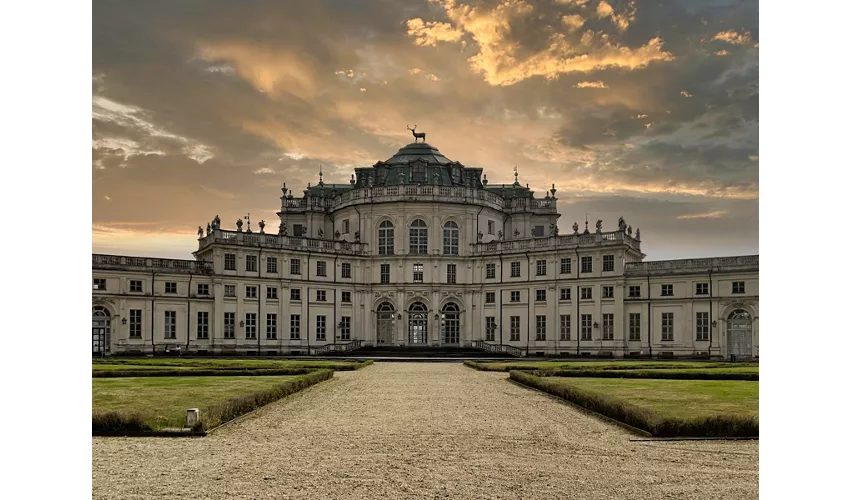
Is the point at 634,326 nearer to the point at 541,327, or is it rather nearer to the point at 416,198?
the point at 541,327

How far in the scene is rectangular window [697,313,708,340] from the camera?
5862 centimetres

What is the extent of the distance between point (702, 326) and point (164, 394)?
44366mm

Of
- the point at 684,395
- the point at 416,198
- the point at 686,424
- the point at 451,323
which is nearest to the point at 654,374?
the point at 684,395

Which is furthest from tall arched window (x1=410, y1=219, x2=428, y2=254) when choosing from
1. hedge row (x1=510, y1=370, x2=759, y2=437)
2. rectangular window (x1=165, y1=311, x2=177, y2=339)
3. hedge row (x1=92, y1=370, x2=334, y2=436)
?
hedge row (x1=510, y1=370, x2=759, y2=437)

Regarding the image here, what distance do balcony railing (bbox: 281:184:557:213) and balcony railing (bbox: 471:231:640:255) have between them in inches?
174

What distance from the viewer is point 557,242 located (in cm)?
6569

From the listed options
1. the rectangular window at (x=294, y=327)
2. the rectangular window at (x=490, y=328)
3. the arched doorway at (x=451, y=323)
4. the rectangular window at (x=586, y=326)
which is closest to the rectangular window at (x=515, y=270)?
the rectangular window at (x=490, y=328)

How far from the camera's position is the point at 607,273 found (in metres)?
62.9
